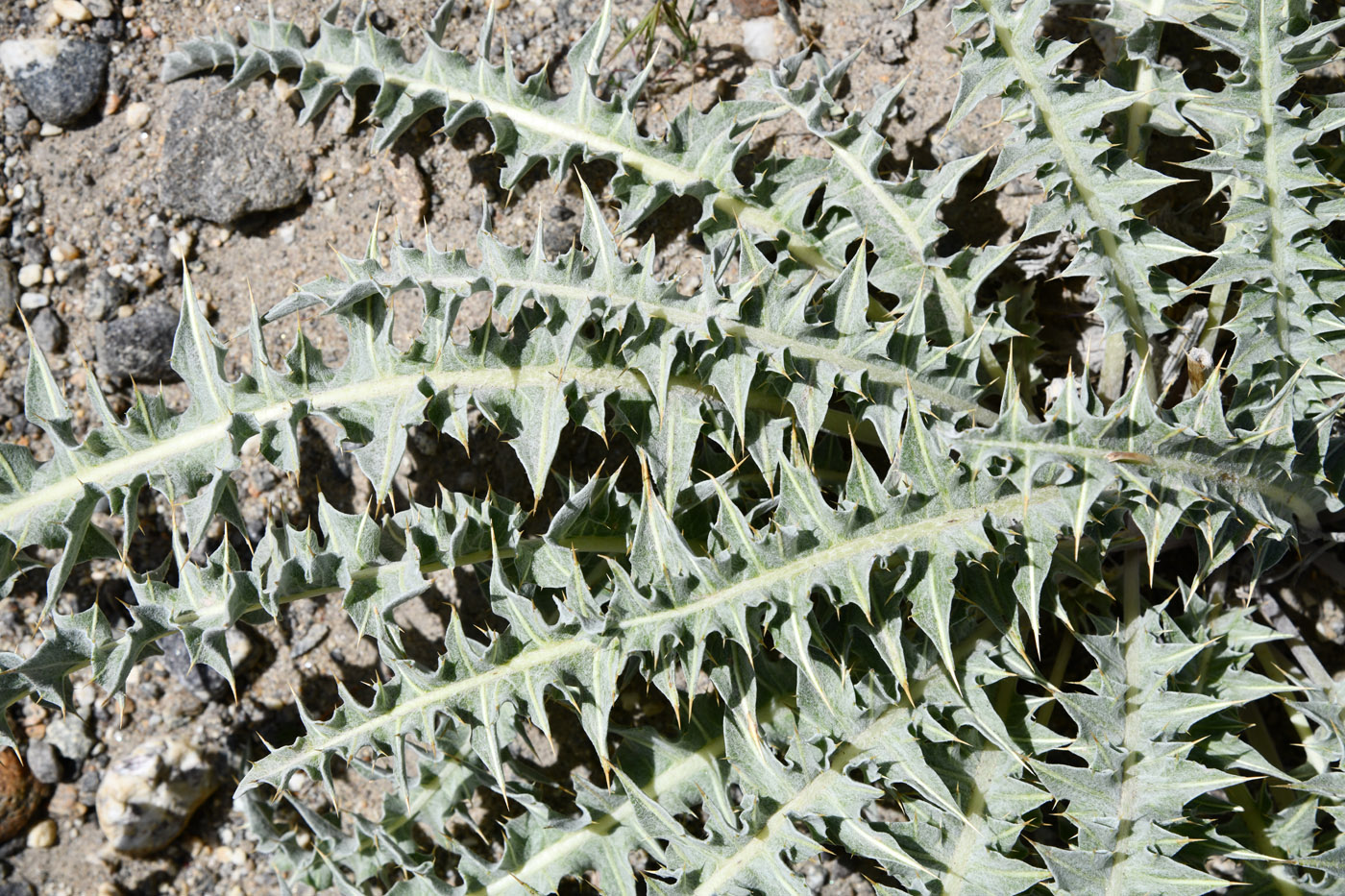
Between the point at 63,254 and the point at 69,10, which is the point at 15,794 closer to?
the point at 63,254

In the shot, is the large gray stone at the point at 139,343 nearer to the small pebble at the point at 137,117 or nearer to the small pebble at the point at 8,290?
the small pebble at the point at 8,290


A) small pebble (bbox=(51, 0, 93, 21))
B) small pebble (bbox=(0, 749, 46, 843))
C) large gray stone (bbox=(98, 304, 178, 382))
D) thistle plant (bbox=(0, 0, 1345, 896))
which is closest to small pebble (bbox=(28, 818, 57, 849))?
small pebble (bbox=(0, 749, 46, 843))

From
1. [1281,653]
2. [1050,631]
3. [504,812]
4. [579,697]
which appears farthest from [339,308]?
[1281,653]

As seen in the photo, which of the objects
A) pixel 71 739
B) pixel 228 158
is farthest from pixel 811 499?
pixel 71 739

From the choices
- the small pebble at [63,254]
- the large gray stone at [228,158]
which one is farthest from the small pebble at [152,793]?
the large gray stone at [228,158]

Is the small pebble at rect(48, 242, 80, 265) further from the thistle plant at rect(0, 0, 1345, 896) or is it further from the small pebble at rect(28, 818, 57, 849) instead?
the small pebble at rect(28, 818, 57, 849)
